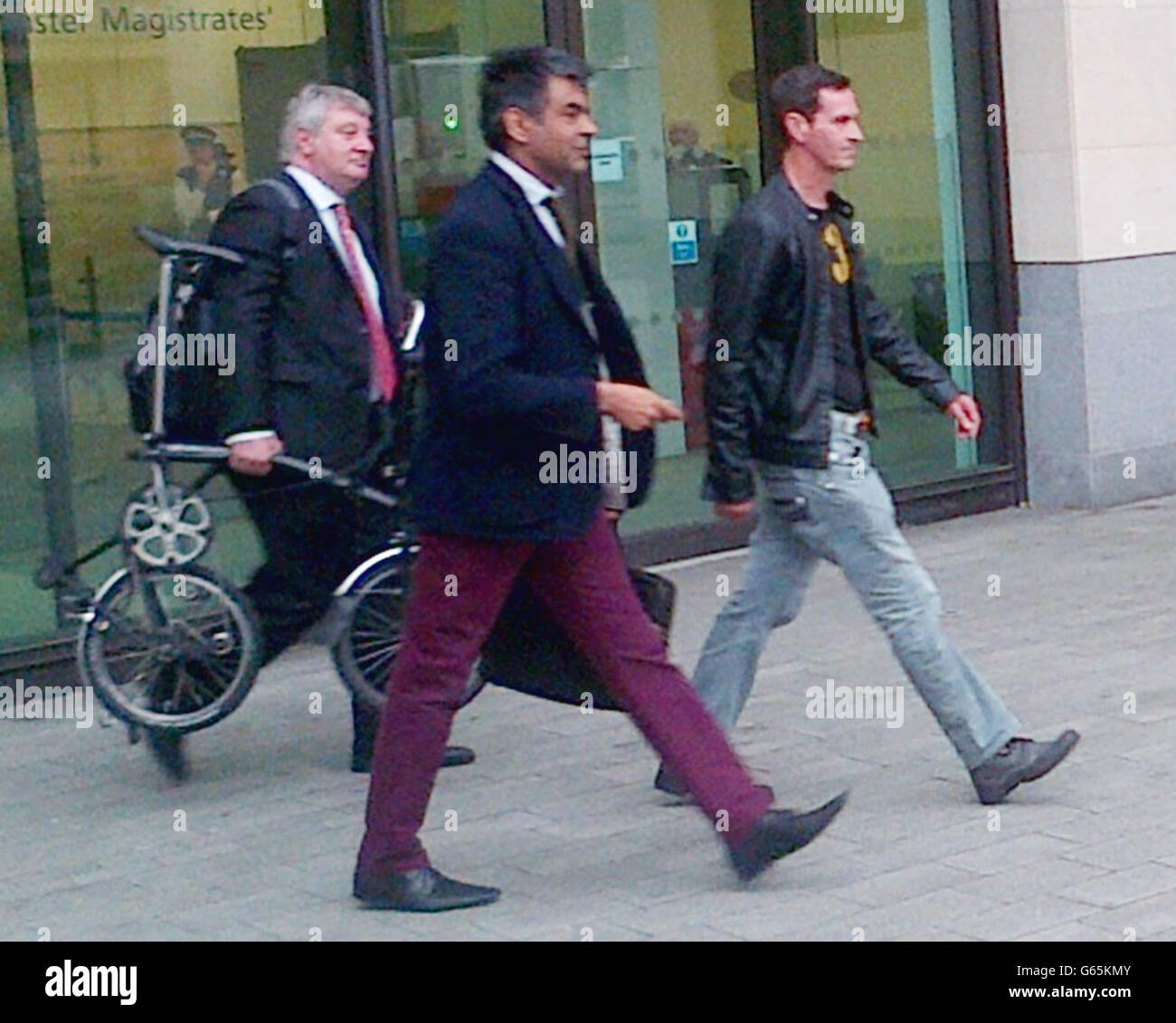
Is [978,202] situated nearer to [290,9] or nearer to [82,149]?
[290,9]

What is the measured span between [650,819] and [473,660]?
1.03 m

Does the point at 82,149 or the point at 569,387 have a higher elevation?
the point at 82,149

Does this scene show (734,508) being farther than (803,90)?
No

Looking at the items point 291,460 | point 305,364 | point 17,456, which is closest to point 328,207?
point 305,364

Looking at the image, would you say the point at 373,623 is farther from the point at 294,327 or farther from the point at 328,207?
the point at 328,207

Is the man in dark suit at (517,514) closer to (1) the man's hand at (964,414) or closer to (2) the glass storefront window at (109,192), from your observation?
(1) the man's hand at (964,414)

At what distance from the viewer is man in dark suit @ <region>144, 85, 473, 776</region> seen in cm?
694

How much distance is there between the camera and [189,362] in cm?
695

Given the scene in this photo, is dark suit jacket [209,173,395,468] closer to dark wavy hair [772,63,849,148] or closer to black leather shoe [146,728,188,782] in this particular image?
black leather shoe [146,728,188,782]

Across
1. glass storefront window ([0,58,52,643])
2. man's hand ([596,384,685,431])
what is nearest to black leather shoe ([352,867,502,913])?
man's hand ([596,384,685,431])

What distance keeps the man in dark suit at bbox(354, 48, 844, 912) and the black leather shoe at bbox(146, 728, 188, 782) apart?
4.80 ft

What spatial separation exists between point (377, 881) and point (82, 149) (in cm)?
393

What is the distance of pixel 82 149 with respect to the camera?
8.73 m
